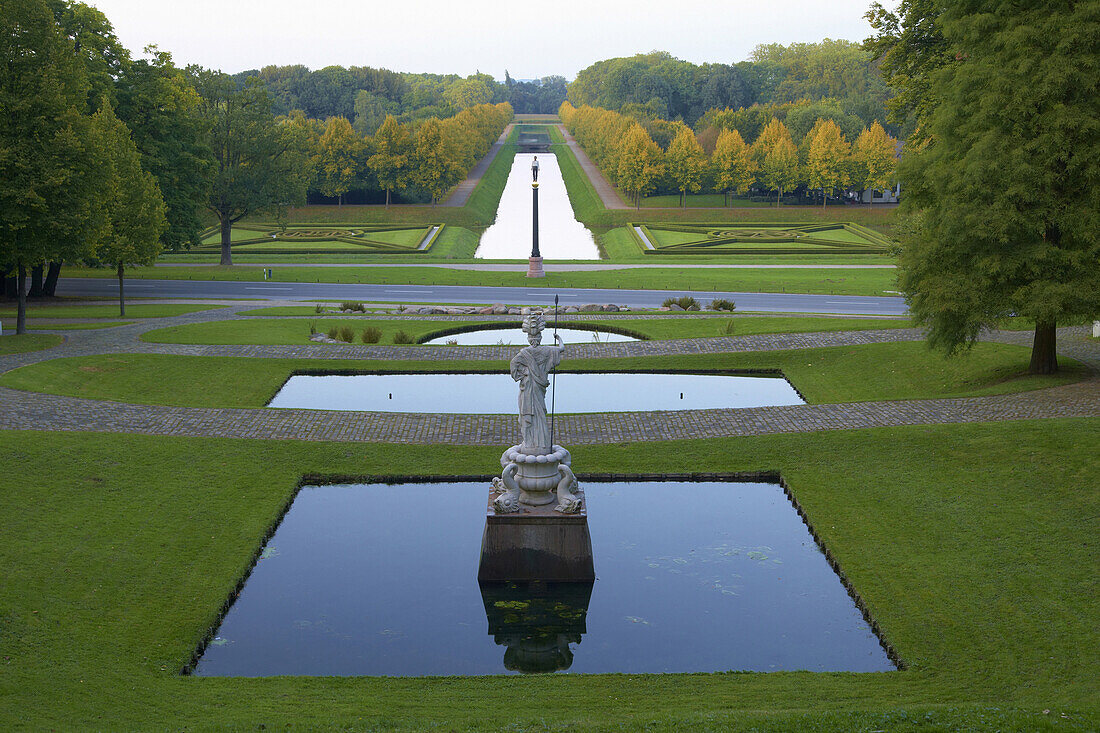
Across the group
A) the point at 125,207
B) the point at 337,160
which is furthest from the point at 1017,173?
the point at 337,160

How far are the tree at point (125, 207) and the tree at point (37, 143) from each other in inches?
178

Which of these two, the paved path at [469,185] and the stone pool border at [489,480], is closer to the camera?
the stone pool border at [489,480]

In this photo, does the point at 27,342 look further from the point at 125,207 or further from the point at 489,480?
the point at 489,480

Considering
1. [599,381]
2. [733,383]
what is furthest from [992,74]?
[599,381]

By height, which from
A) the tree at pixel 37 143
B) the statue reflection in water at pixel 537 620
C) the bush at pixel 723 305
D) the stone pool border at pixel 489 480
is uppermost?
the tree at pixel 37 143

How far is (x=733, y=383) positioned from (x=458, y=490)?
45.6 feet

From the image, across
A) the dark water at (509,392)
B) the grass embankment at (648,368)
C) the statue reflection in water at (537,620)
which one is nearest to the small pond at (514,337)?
the grass embankment at (648,368)

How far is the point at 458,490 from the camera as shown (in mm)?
22859

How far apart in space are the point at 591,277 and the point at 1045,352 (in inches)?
1410

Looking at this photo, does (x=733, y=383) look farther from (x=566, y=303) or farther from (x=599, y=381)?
(x=566, y=303)

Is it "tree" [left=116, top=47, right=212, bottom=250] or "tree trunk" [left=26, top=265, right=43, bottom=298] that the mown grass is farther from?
"tree trunk" [left=26, top=265, right=43, bottom=298]

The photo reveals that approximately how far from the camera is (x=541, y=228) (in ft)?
330

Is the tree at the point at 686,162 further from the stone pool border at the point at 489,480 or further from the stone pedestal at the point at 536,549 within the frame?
the stone pedestal at the point at 536,549

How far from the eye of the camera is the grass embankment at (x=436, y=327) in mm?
40250
